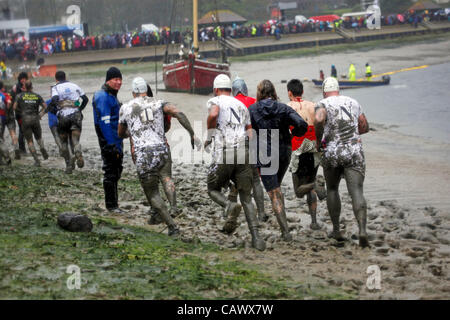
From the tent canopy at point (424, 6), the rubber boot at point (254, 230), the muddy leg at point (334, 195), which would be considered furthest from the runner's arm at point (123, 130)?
the tent canopy at point (424, 6)

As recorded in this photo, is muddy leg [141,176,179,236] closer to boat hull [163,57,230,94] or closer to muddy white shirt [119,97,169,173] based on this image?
muddy white shirt [119,97,169,173]

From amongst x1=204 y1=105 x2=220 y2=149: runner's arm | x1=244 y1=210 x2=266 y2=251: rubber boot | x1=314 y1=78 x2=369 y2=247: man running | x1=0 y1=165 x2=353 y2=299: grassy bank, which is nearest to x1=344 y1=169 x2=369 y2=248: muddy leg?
x1=314 y1=78 x2=369 y2=247: man running

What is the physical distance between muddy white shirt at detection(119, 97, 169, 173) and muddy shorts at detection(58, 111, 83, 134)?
4.75 meters

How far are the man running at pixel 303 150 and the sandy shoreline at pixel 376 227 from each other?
2.15 feet

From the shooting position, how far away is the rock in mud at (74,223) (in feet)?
25.1

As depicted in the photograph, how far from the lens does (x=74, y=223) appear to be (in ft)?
25.1

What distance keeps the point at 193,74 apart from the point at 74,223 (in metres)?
27.8

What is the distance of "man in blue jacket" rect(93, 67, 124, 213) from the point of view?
8812 millimetres

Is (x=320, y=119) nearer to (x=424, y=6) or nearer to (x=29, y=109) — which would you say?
(x=29, y=109)
